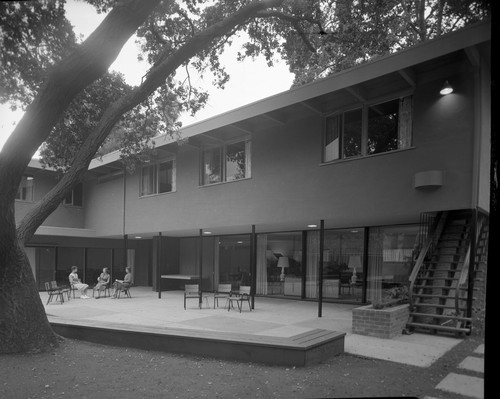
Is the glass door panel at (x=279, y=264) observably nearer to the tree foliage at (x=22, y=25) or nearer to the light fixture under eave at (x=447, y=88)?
the light fixture under eave at (x=447, y=88)

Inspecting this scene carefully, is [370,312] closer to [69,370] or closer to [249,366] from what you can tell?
[249,366]

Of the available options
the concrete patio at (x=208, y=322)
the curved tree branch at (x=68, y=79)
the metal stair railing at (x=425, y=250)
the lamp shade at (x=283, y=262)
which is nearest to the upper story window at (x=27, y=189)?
the concrete patio at (x=208, y=322)

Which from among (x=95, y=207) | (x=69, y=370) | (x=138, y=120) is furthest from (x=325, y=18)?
(x=95, y=207)

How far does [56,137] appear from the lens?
27.6ft

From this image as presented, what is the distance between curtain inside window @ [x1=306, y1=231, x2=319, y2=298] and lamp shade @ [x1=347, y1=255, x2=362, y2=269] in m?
1.30

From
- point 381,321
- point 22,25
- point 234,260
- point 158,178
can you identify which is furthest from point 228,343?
point 158,178

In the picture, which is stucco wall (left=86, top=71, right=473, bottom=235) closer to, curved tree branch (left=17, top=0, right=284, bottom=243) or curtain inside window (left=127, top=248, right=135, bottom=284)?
curved tree branch (left=17, top=0, right=284, bottom=243)

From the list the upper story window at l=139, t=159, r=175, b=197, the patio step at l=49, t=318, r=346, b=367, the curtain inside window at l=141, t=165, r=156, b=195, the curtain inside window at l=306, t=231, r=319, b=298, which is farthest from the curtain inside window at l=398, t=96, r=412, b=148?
the curtain inside window at l=141, t=165, r=156, b=195

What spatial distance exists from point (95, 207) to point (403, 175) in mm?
15242

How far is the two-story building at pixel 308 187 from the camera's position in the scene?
8.67m

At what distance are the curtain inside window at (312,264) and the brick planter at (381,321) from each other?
5.90m

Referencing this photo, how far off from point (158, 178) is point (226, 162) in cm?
406

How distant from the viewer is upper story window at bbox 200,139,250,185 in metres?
13.2

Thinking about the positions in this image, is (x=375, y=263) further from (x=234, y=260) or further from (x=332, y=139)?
(x=234, y=260)
